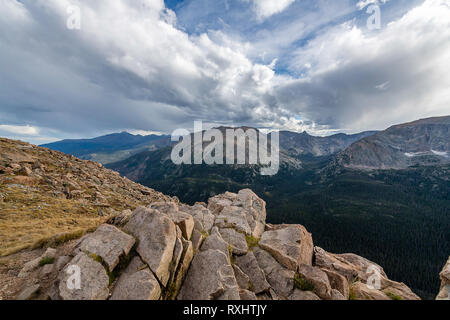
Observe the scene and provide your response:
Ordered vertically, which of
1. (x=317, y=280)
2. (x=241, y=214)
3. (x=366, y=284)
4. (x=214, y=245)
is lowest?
(x=366, y=284)

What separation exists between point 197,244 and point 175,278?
4.16 m

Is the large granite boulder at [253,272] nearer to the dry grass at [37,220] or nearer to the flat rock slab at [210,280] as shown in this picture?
the flat rock slab at [210,280]

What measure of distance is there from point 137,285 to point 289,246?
57.3 feet

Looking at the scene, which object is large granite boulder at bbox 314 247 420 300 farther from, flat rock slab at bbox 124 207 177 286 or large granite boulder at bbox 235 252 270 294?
flat rock slab at bbox 124 207 177 286

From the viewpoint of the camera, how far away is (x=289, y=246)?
21.5m

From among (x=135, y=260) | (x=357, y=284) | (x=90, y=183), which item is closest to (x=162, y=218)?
(x=135, y=260)

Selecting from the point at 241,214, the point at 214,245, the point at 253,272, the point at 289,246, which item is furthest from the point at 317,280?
the point at 241,214

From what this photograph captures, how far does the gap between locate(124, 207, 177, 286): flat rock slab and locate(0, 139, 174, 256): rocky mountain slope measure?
7.40 meters

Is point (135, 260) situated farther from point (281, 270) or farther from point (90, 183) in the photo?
point (90, 183)

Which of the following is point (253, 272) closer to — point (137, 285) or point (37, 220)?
point (137, 285)

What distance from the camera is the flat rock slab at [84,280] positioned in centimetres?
1027

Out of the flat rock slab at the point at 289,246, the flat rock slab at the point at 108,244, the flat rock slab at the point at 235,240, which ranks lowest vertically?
the flat rock slab at the point at 289,246

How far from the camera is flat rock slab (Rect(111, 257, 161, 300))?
36.3 ft

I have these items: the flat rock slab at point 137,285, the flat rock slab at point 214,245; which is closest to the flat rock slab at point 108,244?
the flat rock slab at point 137,285
